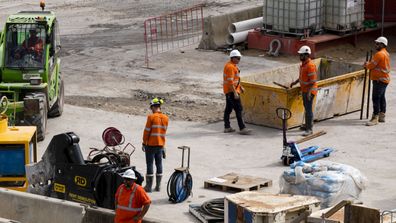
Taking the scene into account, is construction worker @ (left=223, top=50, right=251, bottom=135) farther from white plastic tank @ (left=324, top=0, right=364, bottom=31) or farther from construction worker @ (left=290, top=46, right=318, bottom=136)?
white plastic tank @ (left=324, top=0, right=364, bottom=31)

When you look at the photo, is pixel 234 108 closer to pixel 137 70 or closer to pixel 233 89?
pixel 233 89

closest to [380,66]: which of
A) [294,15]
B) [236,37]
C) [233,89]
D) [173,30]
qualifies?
[233,89]

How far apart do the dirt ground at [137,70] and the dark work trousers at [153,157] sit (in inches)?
20.2

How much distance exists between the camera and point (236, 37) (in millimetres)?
30266

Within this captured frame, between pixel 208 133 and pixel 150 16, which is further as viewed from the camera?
pixel 150 16

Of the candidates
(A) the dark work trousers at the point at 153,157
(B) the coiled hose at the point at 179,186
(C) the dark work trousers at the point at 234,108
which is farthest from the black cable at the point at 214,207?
(C) the dark work trousers at the point at 234,108

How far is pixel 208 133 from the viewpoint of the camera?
72.0 ft

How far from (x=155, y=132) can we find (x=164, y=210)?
130 cm

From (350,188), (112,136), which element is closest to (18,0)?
(112,136)

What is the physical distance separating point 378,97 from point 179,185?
6.43 metres

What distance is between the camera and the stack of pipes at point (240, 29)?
30281 mm

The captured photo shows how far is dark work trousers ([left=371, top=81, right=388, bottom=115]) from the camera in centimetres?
2205

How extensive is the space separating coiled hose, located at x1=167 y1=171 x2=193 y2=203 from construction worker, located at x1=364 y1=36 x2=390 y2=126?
237 inches

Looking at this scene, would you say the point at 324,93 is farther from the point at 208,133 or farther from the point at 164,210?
the point at 164,210
